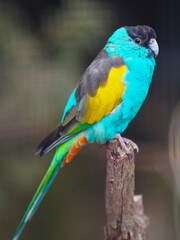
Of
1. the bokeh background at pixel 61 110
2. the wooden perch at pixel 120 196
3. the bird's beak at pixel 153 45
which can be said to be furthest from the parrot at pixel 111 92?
the bokeh background at pixel 61 110

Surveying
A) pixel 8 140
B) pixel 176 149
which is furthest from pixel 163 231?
pixel 8 140

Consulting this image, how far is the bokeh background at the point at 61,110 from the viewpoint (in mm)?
2387

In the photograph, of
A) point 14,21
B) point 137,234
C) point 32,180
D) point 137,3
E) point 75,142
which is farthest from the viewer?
point 137,3

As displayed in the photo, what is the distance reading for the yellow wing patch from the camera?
1.70 metres

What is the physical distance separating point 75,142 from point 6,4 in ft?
2.77

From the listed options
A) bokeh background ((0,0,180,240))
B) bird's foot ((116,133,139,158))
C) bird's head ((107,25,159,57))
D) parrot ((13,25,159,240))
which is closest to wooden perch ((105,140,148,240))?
bird's foot ((116,133,139,158))

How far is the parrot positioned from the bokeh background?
0.43 meters

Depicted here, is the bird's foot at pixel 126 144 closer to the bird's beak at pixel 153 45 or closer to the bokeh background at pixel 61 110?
the bird's beak at pixel 153 45

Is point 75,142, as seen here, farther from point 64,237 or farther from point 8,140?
point 64,237

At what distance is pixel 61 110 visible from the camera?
8.15 feet

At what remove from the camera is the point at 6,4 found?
2354mm

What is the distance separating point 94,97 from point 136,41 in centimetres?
21

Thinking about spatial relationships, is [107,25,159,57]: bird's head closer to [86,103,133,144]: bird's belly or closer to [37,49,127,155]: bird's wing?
[37,49,127,155]: bird's wing

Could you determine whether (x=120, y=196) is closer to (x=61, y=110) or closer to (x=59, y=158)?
(x=59, y=158)
